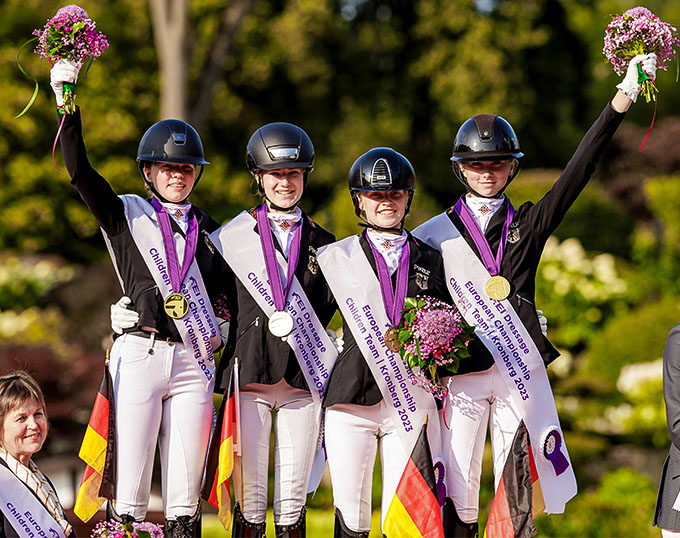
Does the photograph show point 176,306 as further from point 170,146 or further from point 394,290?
point 394,290

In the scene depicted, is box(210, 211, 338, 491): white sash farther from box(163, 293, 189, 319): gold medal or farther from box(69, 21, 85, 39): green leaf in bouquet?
box(69, 21, 85, 39): green leaf in bouquet

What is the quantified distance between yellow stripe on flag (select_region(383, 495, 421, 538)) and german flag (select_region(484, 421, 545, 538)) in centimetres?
49

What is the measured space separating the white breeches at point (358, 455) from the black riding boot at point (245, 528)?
43 cm

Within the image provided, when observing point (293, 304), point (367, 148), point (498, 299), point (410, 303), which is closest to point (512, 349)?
point (498, 299)

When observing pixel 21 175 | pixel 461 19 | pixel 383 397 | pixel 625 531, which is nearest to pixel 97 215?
pixel 383 397

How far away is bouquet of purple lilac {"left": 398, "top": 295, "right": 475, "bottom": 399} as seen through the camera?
4801mm

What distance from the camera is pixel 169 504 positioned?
16.8 feet

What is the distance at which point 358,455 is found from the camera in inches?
198

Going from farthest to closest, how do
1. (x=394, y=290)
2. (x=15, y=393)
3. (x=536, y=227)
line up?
(x=536, y=227) < (x=394, y=290) < (x=15, y=393)

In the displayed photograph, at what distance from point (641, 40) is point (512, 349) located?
1775 millimetres

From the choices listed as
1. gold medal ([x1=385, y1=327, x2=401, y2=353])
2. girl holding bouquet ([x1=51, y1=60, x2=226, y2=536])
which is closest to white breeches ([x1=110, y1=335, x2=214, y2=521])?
girl holding bouquet ([x1=51, y1=60, x2=226, y2=536])

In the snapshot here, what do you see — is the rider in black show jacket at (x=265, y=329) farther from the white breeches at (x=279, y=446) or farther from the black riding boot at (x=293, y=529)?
the black riding boot at (x=293, y=529)

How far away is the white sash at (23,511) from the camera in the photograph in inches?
169

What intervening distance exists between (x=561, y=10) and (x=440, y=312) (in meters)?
21.8
